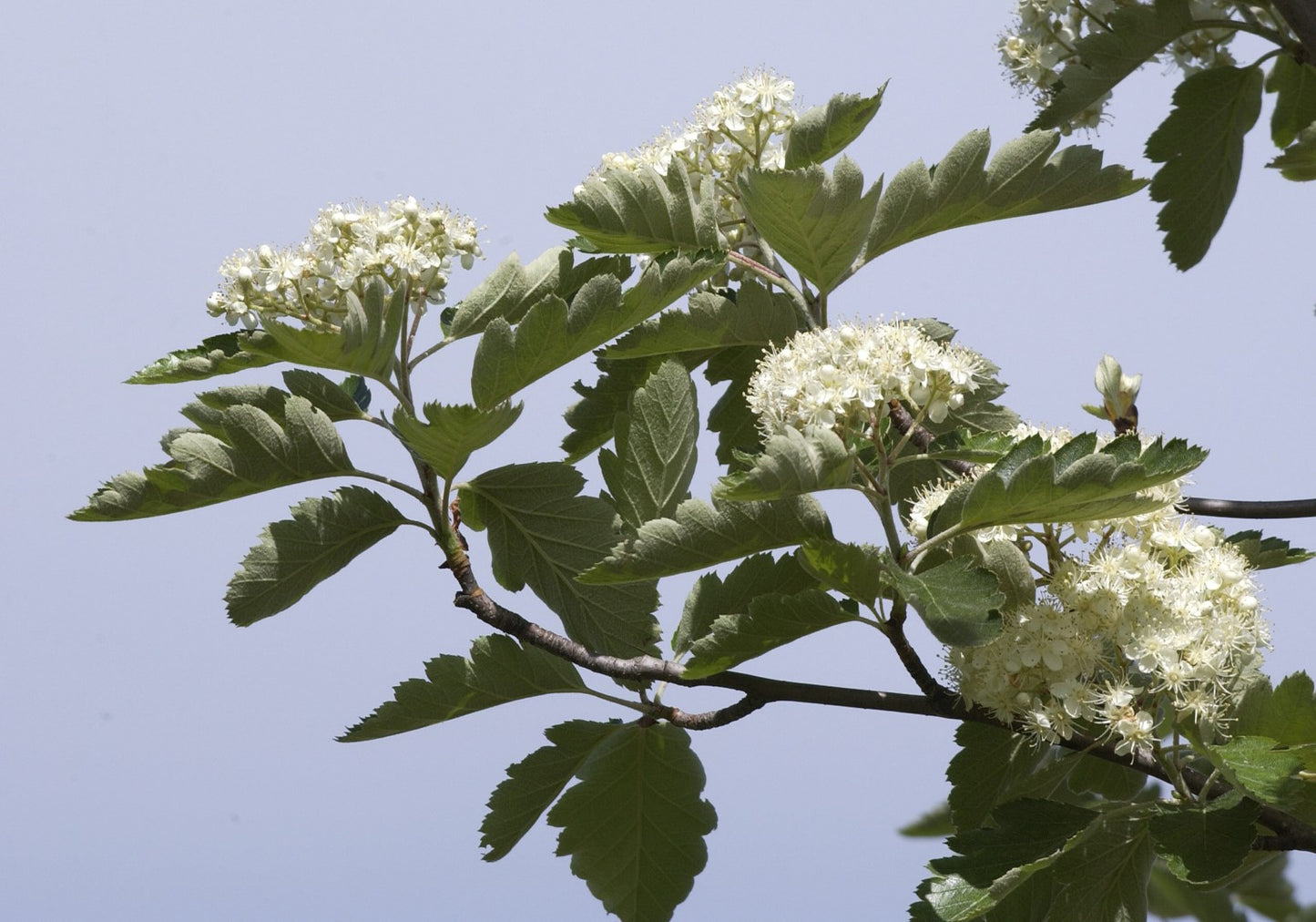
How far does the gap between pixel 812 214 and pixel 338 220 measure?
826 mm

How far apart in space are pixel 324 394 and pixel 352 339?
233 mm

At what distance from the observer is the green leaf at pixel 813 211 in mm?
2002

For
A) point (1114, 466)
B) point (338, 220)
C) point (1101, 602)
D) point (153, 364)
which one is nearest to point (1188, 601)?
point (1101, 602)

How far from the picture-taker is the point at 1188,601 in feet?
5.93

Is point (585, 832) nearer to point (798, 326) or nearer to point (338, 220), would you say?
point (798, 326)

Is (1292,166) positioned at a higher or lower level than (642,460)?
higher

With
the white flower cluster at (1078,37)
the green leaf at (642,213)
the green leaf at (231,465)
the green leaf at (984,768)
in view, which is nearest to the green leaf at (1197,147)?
the white flower cluster at (1078,37)

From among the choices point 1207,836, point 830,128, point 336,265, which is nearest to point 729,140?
point 830,128

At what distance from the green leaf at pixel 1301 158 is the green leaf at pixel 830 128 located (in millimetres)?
919

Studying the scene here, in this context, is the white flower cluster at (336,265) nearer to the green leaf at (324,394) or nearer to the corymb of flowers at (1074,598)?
the green leaf at (324,394)

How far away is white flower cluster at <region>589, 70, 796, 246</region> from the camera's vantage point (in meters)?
2.45

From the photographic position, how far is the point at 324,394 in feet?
7.31

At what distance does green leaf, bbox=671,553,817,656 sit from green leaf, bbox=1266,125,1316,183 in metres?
1.32

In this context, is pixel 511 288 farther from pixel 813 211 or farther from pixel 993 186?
pixel 993 186
